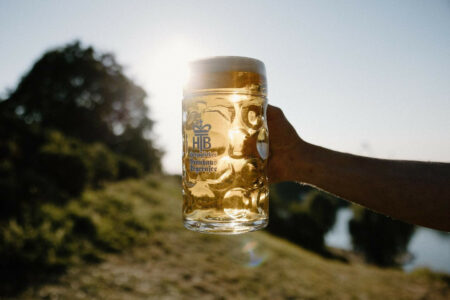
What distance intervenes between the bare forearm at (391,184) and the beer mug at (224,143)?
0.54 m

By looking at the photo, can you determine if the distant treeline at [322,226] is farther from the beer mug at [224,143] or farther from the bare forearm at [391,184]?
the beer mug at [224,143]

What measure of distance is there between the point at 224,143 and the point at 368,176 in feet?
2.89

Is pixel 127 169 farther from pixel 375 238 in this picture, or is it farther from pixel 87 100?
pixel 375 238

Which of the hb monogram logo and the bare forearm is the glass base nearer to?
the hb monogram logo

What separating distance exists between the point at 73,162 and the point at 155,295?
530 cm

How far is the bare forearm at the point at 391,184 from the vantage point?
1.63 metres

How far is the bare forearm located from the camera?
163 centimetres

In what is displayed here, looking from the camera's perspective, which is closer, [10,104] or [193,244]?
[193,244]

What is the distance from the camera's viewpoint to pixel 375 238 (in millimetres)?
24297

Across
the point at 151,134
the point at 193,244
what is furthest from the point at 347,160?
the point at 151,134

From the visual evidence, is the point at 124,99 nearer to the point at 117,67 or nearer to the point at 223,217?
the point at 117,67

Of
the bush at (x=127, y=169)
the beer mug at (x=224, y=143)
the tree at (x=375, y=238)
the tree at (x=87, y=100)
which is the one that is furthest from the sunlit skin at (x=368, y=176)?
the tree at (x=375, y=238)

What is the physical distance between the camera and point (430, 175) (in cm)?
166

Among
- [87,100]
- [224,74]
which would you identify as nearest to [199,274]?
[224,74]
